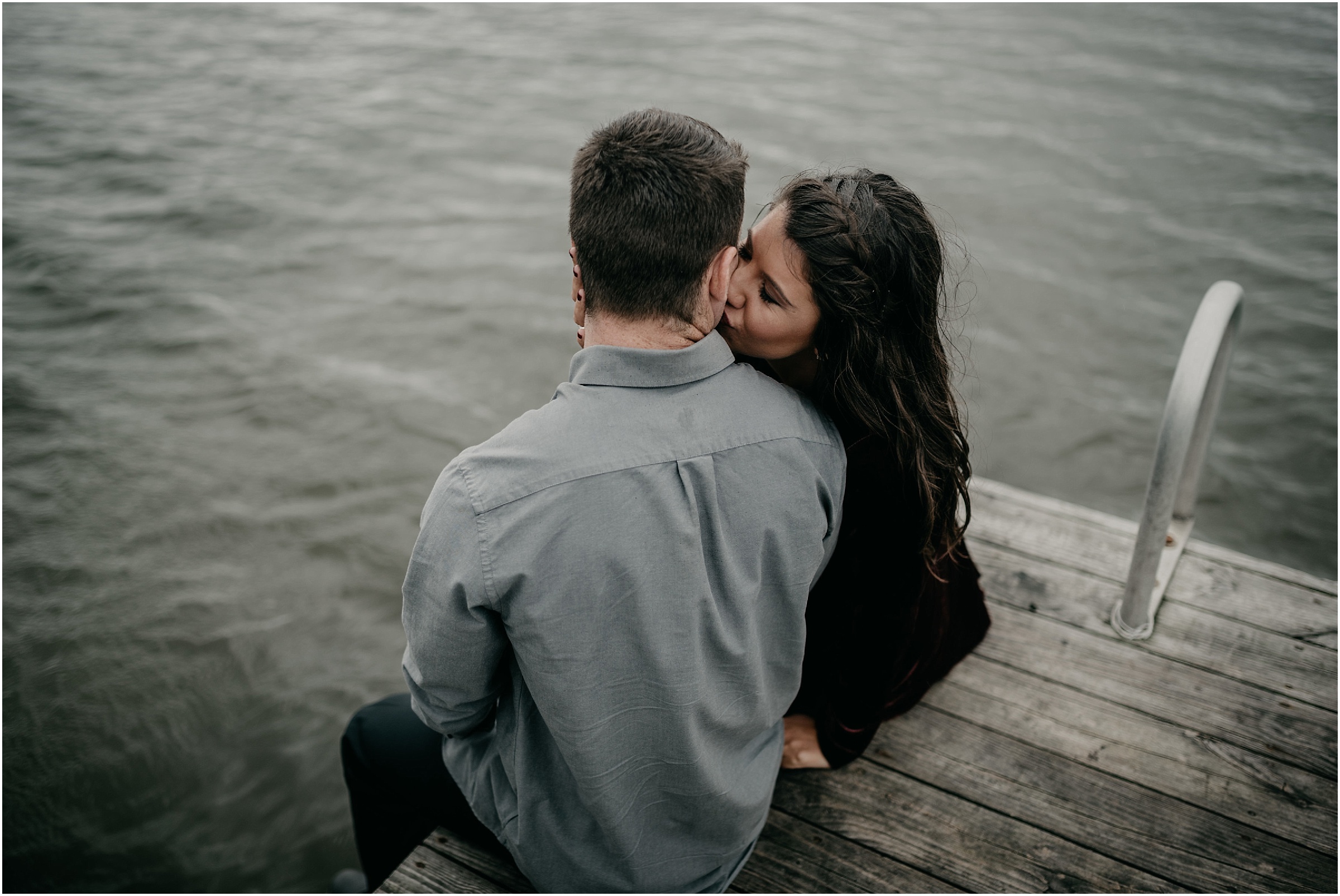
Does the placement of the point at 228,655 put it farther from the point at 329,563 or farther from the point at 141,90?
the point at 141,90

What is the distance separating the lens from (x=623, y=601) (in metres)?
1.33

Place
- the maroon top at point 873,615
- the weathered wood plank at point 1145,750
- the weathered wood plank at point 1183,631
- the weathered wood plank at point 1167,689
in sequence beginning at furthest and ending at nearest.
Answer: the weathered wood plank at point 1183,631
the weathered wood plank at point 1167,689
the weathered wood plank at point 1145,750
the maroon top at point 873,615

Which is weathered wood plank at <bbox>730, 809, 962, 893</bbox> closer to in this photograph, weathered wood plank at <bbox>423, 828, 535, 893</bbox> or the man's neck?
weathered wood plank at <bbox>423, 828, 535, 893</bbox>

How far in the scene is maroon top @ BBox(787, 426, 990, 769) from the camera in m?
1.77

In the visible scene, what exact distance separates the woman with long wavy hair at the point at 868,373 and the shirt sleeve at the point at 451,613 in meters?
0.76

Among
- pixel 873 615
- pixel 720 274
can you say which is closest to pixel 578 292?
pixel 720 274

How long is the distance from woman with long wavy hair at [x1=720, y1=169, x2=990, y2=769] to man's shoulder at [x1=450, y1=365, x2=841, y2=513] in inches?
10.1

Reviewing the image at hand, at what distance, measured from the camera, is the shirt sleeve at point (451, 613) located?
1.28 meters

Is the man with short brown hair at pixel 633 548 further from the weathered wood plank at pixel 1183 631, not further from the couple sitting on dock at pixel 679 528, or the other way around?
the weathered wood plank at pixel 1183 631

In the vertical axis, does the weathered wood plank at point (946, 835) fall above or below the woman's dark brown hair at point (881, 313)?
below

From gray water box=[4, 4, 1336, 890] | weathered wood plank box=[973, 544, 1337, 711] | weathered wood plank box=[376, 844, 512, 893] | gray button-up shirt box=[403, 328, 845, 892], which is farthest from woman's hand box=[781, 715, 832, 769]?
gray water box=[4, 4, 1336, 890]

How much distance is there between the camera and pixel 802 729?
7.30ft

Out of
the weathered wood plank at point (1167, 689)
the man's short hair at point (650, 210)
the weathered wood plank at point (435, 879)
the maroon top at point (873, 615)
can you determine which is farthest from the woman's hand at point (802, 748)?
the man's short hair at point (650, 210)

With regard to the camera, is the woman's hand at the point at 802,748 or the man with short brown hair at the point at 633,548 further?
the woman's hand at the point at 802,748
